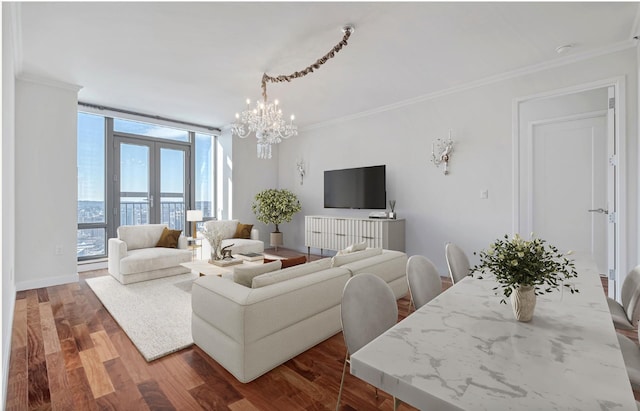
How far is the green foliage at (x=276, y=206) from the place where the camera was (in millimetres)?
6410

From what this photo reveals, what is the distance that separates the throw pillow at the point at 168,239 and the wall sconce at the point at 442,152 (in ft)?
14.1

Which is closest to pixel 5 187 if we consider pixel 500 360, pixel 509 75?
pixel 500 360

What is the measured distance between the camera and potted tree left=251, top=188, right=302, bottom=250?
641cm

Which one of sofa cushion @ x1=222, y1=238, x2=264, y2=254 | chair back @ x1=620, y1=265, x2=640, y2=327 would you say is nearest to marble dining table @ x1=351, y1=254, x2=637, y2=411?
chair back @ x1=620, y1=265, x2=640, y2=327

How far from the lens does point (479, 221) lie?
13.9 feet

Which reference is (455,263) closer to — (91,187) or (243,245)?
(243,245)

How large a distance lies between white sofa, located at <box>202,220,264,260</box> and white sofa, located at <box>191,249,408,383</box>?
115 inches

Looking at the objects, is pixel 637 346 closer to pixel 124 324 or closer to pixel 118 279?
pixel 124 324

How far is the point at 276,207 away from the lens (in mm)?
6391

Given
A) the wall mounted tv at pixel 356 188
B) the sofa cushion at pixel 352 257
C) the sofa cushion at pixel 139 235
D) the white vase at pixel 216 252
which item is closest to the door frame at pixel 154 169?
the sofa cushion at pixel 139 235

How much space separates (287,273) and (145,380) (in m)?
1.16

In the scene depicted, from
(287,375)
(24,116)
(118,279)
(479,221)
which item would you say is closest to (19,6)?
(24,116)

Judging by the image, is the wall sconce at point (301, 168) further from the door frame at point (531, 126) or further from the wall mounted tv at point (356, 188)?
the door frame at point (531, 126)

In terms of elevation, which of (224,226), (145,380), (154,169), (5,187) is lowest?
(145,380)
